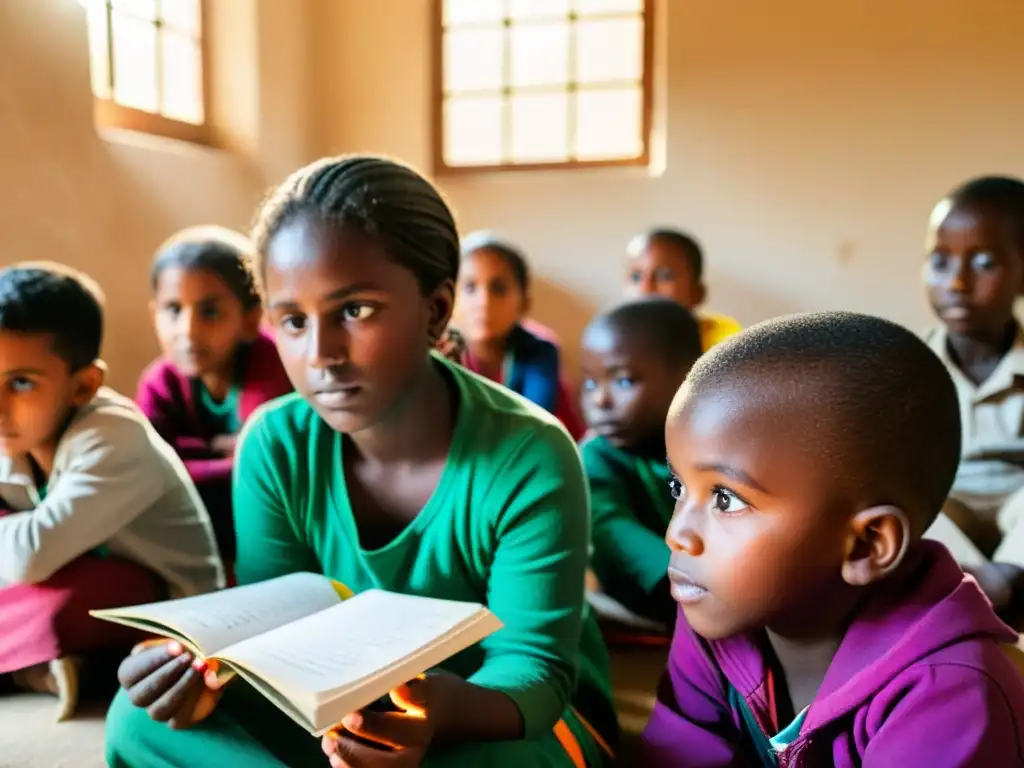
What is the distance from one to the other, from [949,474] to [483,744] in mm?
440

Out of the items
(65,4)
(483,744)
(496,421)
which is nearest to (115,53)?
(65,4)

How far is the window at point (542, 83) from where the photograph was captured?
2842 mm

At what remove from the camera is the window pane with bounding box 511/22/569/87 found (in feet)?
9.43

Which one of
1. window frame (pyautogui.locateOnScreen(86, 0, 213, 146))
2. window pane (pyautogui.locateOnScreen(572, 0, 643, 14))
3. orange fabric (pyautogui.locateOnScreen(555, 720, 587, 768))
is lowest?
orange fabric (pyautogui.locateOnScreen(555, 720, 587, 768))

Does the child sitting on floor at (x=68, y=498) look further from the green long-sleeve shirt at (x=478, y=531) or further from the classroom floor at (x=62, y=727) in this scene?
the green long-sleeve shirt at (x=478, y=531)

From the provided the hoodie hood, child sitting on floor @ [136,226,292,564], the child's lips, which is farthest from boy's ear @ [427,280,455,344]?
child sitting on floor @ [136,226,292,564]

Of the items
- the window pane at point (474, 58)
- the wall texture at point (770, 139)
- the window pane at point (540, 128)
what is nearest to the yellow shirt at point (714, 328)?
the wall texture at point (770, 139)

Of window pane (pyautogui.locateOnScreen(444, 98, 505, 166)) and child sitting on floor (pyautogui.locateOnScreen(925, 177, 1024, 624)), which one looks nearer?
child sitting on floor (pyautogui.locateOnScreen(925, 177, 1024, 624))

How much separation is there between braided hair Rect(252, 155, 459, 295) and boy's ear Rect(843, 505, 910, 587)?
0.49 meters

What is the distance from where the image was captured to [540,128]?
9.70ft

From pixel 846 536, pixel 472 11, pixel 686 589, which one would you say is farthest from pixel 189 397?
pixel 472 11

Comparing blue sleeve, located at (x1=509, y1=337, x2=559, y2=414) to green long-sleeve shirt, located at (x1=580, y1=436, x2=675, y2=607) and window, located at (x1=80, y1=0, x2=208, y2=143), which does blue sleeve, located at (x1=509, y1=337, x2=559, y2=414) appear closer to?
green long-sleeve shirt, located at (x1=580, y1=436, x2=675, y2=607)

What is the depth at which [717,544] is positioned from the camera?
66 cm

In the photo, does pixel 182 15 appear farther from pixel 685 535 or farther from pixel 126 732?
pixel 685 535
